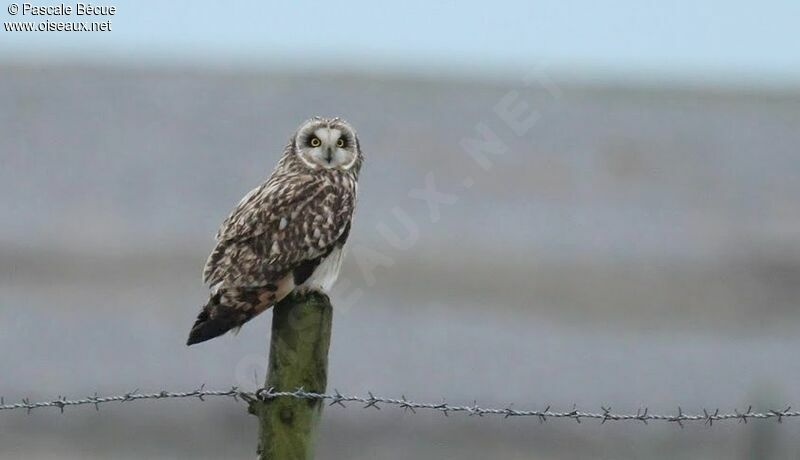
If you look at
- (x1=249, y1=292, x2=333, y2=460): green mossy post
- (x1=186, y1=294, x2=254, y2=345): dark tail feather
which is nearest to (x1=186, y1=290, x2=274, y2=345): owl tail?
(x1=186, y1=294, x2=254, y2=345): dark tail feather

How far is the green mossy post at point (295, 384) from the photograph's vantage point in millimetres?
5633

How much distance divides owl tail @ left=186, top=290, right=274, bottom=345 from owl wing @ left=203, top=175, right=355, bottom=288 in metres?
0.08

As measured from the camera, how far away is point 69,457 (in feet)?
52.1

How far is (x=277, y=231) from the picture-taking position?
6.90 meters

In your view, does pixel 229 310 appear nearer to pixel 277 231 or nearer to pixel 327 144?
pixel 277 231

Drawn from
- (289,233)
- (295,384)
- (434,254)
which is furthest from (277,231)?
(434,254)

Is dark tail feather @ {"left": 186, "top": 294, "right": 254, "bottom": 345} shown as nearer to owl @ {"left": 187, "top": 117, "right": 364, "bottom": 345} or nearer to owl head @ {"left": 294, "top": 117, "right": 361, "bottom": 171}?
owl @ {"left": 187, "top": 117, "right": 364, "bottom": 345}

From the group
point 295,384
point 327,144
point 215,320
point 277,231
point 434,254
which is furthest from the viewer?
point 434,254

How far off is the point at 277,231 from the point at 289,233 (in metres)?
0.06

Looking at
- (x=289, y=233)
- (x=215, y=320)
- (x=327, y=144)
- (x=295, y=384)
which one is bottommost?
(x=295, y=384)

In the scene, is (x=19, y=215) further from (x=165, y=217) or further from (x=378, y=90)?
(x=378, y=90)

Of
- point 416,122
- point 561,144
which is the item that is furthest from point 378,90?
point 561,144

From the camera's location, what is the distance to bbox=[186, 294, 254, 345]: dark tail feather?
6332 mm

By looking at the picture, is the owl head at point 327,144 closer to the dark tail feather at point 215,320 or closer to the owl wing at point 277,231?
the owl wing at point 277,231
